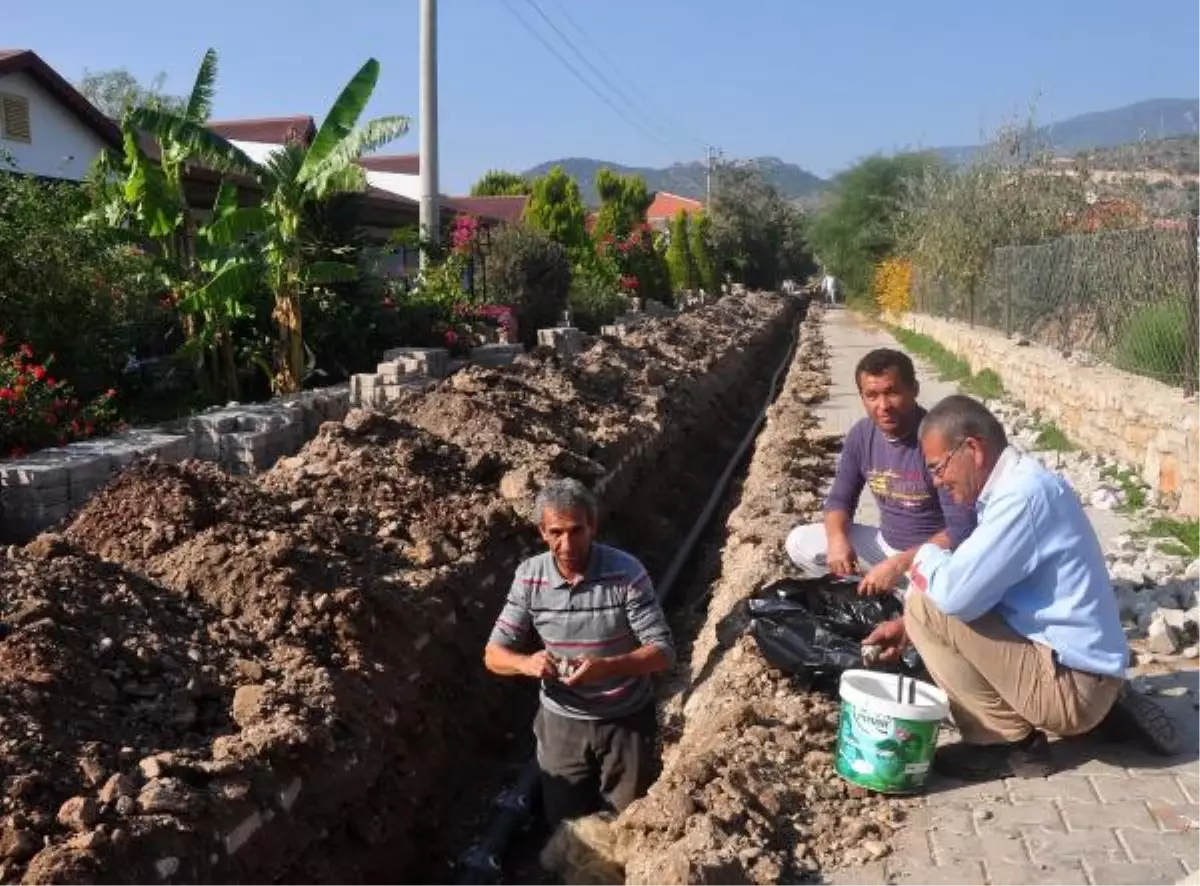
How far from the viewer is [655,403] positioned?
12297mm

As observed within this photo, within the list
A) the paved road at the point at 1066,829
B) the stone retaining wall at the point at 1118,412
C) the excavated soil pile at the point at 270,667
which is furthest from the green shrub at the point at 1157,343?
the paved road at the point at 1066,829

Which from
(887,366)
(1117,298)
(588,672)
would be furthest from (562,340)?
(588,672)

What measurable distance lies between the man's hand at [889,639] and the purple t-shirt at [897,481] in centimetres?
74

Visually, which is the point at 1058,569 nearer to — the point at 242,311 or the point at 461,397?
the point at 461,397

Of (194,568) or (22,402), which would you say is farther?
(22,402)

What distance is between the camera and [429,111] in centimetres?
1634

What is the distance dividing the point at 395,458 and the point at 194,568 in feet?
7.98

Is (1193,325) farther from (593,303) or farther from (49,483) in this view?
(593,303)

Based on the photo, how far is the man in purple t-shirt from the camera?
5.07 m

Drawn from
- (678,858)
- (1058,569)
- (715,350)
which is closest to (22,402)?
(678,858)

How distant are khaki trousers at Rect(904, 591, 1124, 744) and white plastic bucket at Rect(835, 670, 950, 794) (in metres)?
0.13

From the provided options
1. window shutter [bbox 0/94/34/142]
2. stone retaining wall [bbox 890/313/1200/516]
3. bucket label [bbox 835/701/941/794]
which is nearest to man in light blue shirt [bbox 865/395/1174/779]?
bucket label [bbox 835/701/941/794]

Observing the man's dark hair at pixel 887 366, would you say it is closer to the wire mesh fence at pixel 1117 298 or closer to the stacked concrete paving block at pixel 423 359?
the wire mesh fence at pixel 1117 298

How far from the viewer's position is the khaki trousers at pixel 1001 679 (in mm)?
4070
